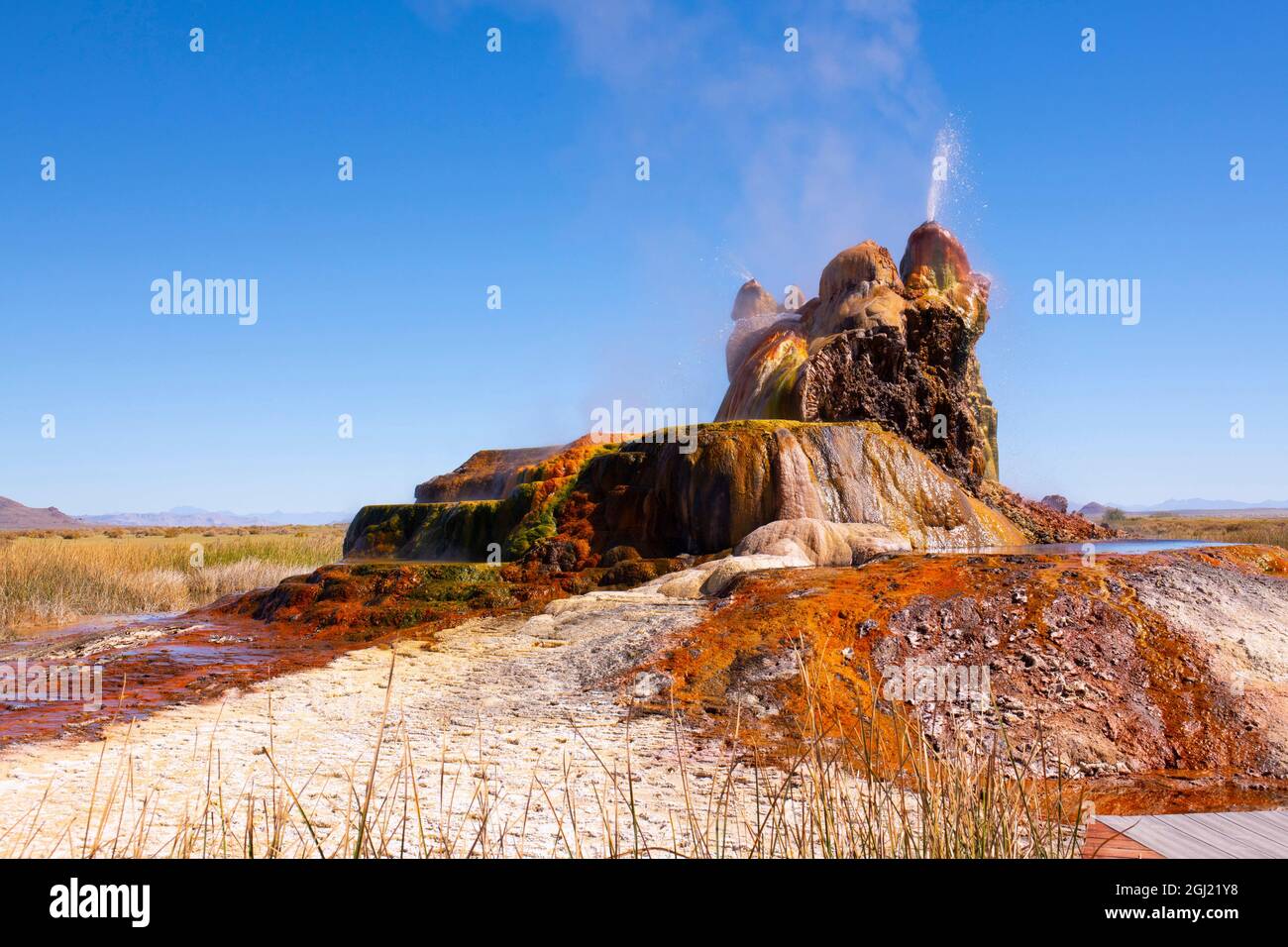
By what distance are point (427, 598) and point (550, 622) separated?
3058mm

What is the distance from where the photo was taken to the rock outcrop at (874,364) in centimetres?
2103

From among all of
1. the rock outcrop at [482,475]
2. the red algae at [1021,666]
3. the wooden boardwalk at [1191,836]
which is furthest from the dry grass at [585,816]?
the rock outcrop at [482,475]

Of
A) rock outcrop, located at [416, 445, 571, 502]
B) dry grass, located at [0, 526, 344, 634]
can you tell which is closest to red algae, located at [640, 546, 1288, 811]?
dry grass, located at [0, 526, 344, 634]

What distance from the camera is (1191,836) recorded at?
13.1 ft

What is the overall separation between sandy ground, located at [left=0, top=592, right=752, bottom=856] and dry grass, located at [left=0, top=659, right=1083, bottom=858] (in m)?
0.03

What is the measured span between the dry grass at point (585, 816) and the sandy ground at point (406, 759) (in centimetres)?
3

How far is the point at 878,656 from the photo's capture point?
343 inches

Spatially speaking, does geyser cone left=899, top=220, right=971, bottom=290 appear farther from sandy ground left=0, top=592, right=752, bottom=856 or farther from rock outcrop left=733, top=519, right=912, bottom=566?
sandy ground left=0, top=592, right=752, bottom=856

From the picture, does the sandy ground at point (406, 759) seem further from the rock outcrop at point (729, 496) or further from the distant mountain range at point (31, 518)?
the distant mountain range at point (31, 518)

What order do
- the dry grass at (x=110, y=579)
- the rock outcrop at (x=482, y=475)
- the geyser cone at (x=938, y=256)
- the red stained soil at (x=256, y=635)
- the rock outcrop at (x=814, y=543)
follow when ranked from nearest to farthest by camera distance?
the red stained soil at (x=256, y=635), the rock outcrop at (x=814, y=543), the dry grass at (x=110, y=579), the rock outcrop at (x=482, y=475), the geyser cone at (x=938, y=256)

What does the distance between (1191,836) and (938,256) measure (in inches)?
1029

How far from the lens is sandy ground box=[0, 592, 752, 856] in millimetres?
4203

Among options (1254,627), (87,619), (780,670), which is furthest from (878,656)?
(87,619)

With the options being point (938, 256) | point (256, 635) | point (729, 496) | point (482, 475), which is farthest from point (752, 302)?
point (256, 635)
